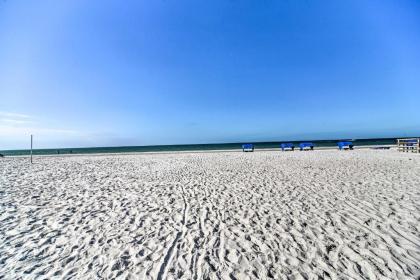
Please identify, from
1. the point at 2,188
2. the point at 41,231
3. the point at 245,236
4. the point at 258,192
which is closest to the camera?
the point at 245,236

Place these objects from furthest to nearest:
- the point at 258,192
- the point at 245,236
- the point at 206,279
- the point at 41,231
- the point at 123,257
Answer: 1. the point at 258,192
2. the point at 41,231
3. the point at 245,236
4. the point at 123,257
5. the point at 206,279

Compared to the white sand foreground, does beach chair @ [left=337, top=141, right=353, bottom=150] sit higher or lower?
higher

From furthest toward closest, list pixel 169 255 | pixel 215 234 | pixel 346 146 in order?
pixel 346 146
pixel 215 234
pixel 169 255

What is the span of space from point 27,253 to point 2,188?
6.95 m

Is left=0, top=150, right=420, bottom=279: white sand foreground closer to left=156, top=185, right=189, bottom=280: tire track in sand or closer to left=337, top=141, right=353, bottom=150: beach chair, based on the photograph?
left=156, top=185, right=189, bottom=280: tire track in sand

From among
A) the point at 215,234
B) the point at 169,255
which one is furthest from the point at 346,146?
the point at 169,255

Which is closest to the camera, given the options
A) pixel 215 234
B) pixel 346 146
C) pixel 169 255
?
pixel 169 255

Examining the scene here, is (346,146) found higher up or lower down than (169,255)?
higher up

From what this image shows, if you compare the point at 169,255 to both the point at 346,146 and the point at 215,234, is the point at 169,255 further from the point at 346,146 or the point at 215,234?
the point at 346,146

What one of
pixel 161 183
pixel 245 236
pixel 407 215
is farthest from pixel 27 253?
pixel 407 215

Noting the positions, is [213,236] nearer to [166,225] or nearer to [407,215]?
[166,225]

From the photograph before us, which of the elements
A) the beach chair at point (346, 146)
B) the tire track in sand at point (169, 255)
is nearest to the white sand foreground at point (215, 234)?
the tire track in sand at point (169, 255)

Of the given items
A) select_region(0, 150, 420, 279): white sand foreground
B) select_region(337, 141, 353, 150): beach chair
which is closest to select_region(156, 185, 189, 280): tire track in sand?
select_region(0, 150, 420, 279): white sand foreground

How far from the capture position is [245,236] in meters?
4.00
